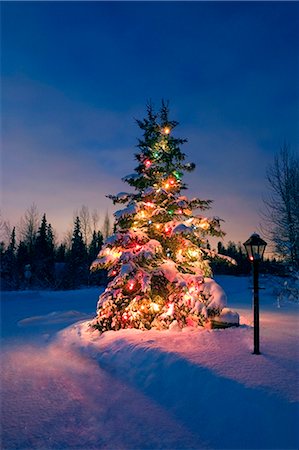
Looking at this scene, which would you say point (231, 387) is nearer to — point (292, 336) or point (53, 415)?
point (53, 415)

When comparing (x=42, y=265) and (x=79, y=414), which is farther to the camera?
(x=42, y=265)

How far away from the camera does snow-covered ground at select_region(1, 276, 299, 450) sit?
443 cm

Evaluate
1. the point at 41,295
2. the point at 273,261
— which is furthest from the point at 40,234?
the point at 273,261

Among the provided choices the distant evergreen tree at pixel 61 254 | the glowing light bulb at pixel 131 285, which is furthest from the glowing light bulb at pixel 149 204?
the distant evergreen tree at pixel 61 254

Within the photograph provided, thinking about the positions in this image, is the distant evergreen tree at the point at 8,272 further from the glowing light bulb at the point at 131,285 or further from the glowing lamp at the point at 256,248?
the glowing lamp at the point at 256,248

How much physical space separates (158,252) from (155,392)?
197 inches

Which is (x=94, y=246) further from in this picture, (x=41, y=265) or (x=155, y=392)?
(x=155, y=392)

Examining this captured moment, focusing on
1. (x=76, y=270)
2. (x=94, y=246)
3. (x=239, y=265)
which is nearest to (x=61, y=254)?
(x=94, y=246)

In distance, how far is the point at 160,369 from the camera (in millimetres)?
6570

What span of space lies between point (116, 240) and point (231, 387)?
621cm

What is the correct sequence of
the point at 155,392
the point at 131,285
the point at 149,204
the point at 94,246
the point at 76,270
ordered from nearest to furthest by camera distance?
the point at 155,392 < the point at 131,285 < the point at 149,204 < the point at 76,270 < the point at 94,246

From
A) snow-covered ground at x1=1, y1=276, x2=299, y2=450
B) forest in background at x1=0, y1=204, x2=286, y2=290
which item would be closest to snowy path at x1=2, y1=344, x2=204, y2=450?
snow-covered ground at x1=1, y1=276, x2=299, y2=450

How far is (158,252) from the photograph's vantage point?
34.2ft

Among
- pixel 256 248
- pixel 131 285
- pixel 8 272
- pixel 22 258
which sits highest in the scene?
pixel 256 248
